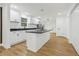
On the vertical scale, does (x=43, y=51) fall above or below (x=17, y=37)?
below

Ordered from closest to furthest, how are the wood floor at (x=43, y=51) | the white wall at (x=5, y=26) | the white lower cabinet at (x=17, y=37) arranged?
the wood floor at (x=43, y=51), the white wall at (x=5, y=26), the white lower cabinet at (x=17, y=37)

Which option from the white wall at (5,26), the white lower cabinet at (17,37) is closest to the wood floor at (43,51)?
the white wall at (5,26)

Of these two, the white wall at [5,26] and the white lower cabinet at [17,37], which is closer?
the white wall at [5,26]

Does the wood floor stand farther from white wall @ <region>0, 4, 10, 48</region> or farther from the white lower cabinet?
the white lower cabinet

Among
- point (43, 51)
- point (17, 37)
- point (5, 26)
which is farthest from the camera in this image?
point (17, 37)

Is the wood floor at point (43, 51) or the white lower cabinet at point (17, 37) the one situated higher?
the white lower cabinet at point (17, 37)

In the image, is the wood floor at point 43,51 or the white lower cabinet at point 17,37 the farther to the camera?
the white lower cabinet at point 17,37

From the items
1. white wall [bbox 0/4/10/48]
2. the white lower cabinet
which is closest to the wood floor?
white wall [bbox 0/4/10/48]

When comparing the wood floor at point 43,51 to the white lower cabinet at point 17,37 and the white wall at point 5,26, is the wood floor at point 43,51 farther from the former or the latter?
the white lower cabinet at point 17,37

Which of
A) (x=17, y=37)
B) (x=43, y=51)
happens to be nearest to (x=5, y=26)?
(x=17, y=37)

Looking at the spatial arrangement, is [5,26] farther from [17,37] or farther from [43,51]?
[43,51]

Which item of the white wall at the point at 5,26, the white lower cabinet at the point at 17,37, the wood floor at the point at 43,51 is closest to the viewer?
the wood floor at the point at 43,51

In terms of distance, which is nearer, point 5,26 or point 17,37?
point 5,26

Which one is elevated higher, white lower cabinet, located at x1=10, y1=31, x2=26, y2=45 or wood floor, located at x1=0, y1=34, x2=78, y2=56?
white lower cabinet, located at x1=10, y1=31, x2=26, y2=45
